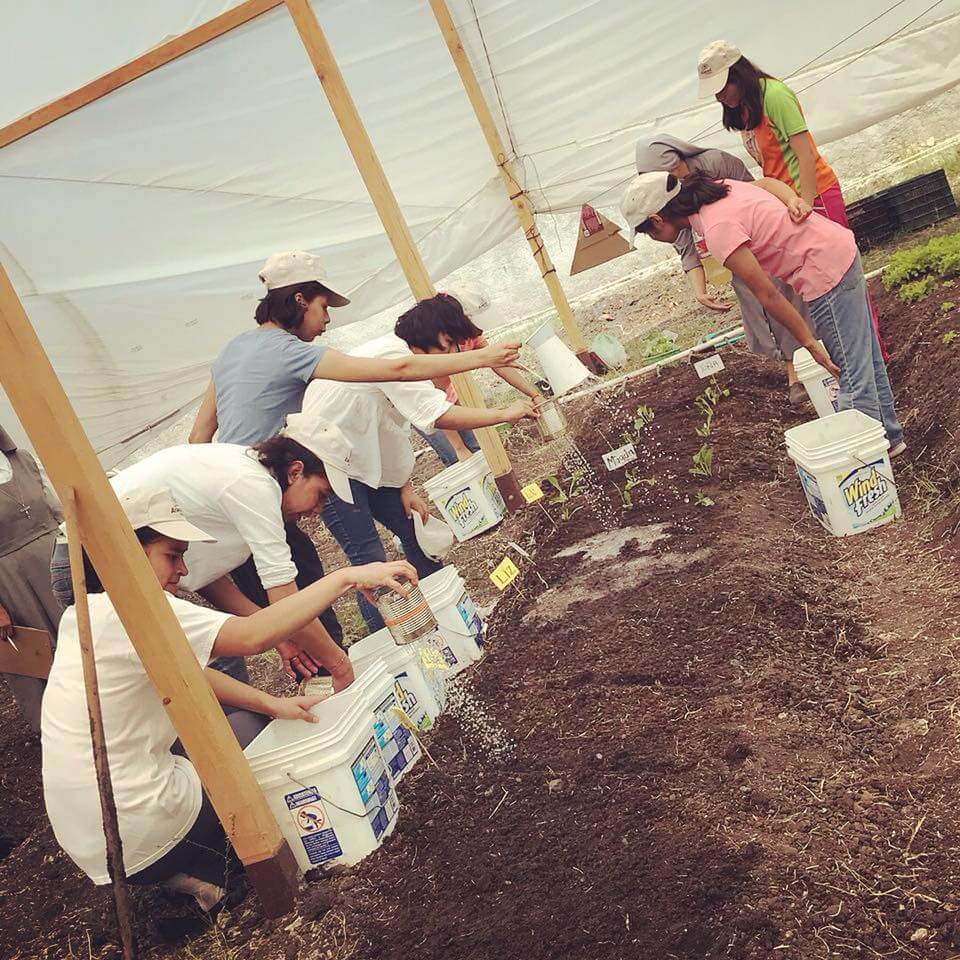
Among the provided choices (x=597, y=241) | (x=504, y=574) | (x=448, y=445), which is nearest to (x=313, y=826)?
(x=504, y=574)

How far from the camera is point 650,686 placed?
291 cm

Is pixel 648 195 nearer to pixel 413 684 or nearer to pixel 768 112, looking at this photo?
pixel 768 112

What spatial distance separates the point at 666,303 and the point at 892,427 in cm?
443

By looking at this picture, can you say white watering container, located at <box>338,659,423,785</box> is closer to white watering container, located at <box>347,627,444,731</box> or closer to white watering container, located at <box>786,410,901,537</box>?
white watering container, located at <box>347,627,444,731</box>

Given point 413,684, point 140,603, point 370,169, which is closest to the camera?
point 140,603

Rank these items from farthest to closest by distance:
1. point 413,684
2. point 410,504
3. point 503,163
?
point 503,163, point 410,504, point 413,684

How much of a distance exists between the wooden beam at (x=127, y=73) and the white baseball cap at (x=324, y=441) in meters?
2.68

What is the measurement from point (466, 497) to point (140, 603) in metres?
2.93

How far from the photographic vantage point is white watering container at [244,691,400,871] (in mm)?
2535

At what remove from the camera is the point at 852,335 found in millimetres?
3465

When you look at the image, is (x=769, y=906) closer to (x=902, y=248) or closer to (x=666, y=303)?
(x=902, y=248)

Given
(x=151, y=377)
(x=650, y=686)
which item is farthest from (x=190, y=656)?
(x=151, y=377)

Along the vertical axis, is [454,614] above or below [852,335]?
below

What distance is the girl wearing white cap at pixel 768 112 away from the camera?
3.99m
